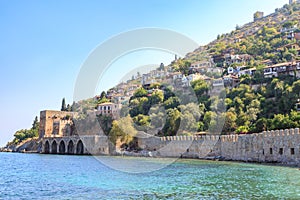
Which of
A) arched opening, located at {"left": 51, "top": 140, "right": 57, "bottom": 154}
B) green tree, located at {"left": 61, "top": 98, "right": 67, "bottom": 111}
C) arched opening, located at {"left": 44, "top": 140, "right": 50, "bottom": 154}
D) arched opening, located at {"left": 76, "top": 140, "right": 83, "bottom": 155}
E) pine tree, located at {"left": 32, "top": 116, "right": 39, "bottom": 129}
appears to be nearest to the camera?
arched opening, located at {"left": 76, "top": 140, "right": 83, "bottom": 155}

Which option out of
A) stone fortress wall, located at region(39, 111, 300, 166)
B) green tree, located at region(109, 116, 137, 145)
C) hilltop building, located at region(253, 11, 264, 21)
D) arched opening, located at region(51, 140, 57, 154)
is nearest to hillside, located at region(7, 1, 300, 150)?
green tree, located at region(109, 116, 137, 145)

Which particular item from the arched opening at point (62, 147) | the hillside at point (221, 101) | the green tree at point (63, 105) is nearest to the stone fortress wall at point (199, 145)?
the arched opening at point (62, 147)

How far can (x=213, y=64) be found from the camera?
76.3 metres

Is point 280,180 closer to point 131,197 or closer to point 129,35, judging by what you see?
point 131,197

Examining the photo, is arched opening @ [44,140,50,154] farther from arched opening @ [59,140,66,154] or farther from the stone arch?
the stone arch

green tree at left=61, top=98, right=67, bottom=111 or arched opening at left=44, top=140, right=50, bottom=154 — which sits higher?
green tree at left=61, top=98, right=67, bottom=111

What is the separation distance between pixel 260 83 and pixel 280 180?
119ft

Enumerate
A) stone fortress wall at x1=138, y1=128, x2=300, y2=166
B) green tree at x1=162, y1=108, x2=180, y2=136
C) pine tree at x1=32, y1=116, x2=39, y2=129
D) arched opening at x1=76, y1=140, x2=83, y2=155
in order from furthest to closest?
1. pine tree at x1=32, y1=116, x2=39, y2=129
2. arched opening at x1=76, y1=140, x2=83, y2=155
3. green tree at x1=162, y1=108, x2=180, y2=136
4. stone fortress wall at x1=138, y1=128, x2=300, y2=166

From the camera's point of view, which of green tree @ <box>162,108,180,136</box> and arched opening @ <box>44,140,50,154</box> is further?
arched opening @ <box>44,140,50,154</box>

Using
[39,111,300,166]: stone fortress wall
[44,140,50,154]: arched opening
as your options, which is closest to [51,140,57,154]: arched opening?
[39,111,300,166]: stone fortress wall

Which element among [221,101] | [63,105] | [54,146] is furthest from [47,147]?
[221,101]

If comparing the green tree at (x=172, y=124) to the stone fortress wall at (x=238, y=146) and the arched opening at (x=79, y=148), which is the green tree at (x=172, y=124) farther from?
the arched opening at (x=79, y=148)

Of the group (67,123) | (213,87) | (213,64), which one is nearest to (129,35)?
(213,87)

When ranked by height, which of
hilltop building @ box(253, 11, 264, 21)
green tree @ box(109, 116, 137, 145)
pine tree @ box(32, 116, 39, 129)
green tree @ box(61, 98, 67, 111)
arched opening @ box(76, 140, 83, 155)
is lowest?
arched opening @ box(76, 140, 83, 155)
